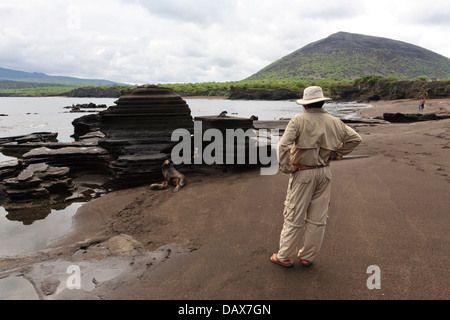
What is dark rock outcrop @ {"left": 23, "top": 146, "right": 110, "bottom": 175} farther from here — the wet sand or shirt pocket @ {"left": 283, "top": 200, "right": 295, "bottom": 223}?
shirt pocket @ {"left": 283, "top": 200, "right": 295, "bottom": 223}

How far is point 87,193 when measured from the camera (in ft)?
29.7

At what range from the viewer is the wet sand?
3.54 m

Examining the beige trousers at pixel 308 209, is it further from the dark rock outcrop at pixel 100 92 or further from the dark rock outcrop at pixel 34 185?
the dark rock outcrop at pixel 100 92

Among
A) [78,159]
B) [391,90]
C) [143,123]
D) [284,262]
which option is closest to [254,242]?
[284,262]

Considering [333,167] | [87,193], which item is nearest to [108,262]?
[87,193]

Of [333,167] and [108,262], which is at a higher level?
[333,167]

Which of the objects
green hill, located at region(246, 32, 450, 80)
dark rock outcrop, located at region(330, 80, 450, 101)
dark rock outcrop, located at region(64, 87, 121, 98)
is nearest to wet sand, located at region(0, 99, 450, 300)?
dark rock outcrop, located at region(330, 80, 450, 101)

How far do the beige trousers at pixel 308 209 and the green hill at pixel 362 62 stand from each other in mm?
149278

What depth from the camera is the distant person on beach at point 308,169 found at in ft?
12.2

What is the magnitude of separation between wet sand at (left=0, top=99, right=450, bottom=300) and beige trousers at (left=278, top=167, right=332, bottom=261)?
0.37 meters

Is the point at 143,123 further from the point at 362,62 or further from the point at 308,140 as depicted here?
the point at 362,62

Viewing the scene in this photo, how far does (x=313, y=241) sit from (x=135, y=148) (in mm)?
7482
